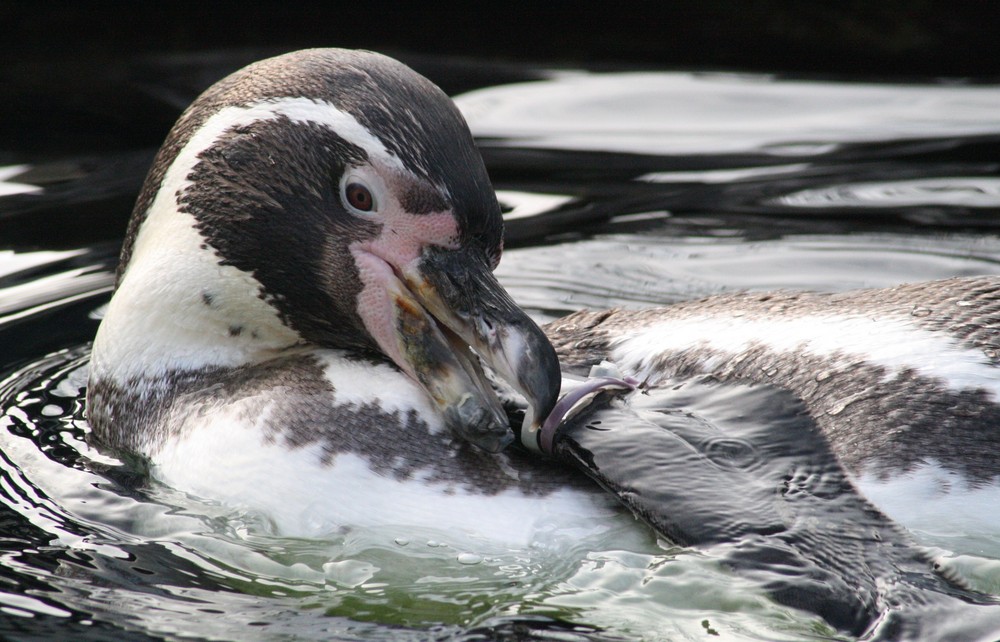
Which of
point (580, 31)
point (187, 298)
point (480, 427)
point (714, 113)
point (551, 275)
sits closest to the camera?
point (480, 427)

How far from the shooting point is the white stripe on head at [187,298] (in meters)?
3.89

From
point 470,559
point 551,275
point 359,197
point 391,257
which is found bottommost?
point 551,275

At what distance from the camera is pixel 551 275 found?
6152 millimetres

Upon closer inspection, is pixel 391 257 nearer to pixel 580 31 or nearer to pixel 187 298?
pixel 187 298

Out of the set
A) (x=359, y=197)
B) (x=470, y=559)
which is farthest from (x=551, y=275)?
(x=470, y=559)

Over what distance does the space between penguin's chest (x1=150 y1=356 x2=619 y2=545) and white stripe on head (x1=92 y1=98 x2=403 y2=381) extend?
0.76 ft

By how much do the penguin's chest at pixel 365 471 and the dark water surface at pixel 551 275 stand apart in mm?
55

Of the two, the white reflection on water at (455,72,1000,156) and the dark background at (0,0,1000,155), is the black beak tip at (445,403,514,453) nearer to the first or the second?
the white reflection on water at (455,72,1000,156)

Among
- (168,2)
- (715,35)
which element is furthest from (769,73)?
(168,2)

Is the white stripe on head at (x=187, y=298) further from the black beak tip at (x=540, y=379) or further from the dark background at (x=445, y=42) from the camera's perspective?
the dark background at (x=445, y=42)

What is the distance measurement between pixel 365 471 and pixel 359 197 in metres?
0.70

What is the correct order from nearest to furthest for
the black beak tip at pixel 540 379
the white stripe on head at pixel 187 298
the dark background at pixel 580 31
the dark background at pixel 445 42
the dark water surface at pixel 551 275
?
the dark water surface at pixel 551 275 → the black beak tip at pixel 540 379 → the white stripe on head at pixel 187 298 → the dark background at pixel 445 42 → the dark background at pixel 580 31

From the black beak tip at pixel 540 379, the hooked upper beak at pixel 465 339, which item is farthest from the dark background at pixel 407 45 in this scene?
the black beak tip at pixel 540 379

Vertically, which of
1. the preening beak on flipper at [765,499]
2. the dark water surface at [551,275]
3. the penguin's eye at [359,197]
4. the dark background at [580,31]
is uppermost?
the penguin's eye at [359,197]
